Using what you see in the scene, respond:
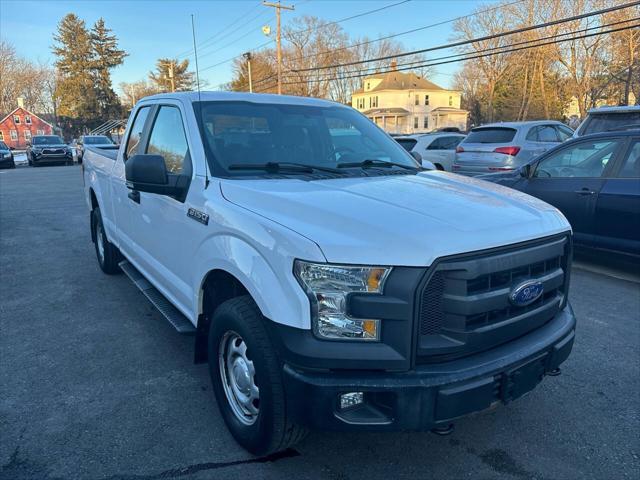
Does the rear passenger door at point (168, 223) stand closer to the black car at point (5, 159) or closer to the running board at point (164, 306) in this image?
the running board at point (164, 306)

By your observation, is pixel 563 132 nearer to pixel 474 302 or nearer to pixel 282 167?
pixel 282 167

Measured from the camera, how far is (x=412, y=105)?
6581cm

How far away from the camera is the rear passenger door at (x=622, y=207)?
5336 mm

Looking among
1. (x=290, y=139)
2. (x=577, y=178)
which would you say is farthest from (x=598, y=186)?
(x=290, y=139)

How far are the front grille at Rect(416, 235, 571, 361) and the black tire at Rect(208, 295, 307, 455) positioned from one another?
2.21ft

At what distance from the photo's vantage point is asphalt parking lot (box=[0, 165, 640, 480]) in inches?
98.6

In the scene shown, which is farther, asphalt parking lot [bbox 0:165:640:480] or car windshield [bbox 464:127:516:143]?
car windshield [bbox 464:127:516:143]

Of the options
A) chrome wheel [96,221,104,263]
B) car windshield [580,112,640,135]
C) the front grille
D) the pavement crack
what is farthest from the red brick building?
the front grille

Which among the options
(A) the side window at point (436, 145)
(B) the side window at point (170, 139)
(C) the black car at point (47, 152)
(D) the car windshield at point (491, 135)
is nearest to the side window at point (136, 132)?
(B) the side window at point (170, 139)

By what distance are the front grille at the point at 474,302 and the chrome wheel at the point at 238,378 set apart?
0.94 meters

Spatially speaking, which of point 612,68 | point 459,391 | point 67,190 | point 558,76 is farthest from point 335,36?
point 459,391

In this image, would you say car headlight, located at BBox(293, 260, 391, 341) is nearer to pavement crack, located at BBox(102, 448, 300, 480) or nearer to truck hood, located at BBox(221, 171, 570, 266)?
truck hood, located at BBox(221, 171, 570, 266)

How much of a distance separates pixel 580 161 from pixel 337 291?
5.52 metres

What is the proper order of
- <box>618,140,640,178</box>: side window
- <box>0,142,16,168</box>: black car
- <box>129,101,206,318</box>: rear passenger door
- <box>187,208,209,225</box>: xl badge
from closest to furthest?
<box>187,208,209,225</box>: xl badge → <box>129,101,206,318</box>: rear passenger door → <box>618,140,640,178</box>: side window → <box>0,142,16,168</box>: black car
